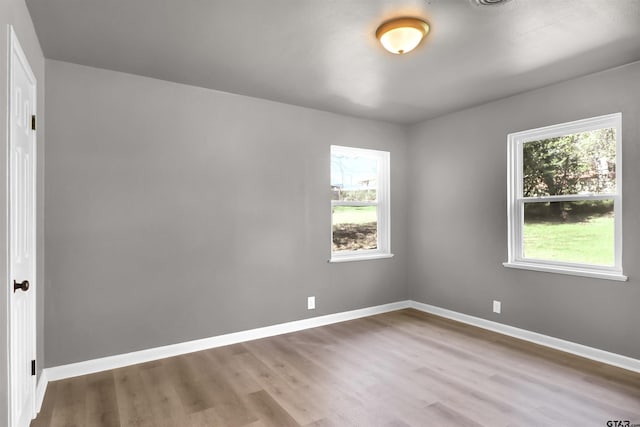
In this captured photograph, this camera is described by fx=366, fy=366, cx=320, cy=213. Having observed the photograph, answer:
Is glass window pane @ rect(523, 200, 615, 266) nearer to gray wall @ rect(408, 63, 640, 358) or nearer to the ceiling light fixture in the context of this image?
gray wall @ rect(408, 63, 640, 358)

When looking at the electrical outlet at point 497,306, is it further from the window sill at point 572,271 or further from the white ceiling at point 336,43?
the white ceiling at point 336,43

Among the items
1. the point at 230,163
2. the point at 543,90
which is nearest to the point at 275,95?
the point at 230,163

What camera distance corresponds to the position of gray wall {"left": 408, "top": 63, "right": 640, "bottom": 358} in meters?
3.05

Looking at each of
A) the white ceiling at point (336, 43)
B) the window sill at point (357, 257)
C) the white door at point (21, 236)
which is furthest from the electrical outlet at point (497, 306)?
the white door at point (21, 236)

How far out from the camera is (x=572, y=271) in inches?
133

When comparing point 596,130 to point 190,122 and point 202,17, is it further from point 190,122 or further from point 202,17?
point 190,122

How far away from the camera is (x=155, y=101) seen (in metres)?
3.30

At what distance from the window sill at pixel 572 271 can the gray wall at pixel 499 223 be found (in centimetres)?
5

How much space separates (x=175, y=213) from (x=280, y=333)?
66.5 inches

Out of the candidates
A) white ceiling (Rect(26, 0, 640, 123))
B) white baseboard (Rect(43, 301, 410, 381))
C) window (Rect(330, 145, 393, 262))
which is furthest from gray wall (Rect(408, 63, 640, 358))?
white baseboard (Rect(43, 301, 410, 381))

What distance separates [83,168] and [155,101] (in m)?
0.84

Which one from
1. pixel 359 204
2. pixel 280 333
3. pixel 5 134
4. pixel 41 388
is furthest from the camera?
pixel 359 204

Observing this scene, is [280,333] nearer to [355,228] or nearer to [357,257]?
[357,257]

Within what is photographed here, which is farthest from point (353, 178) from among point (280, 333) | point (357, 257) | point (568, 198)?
point (568, 198)
